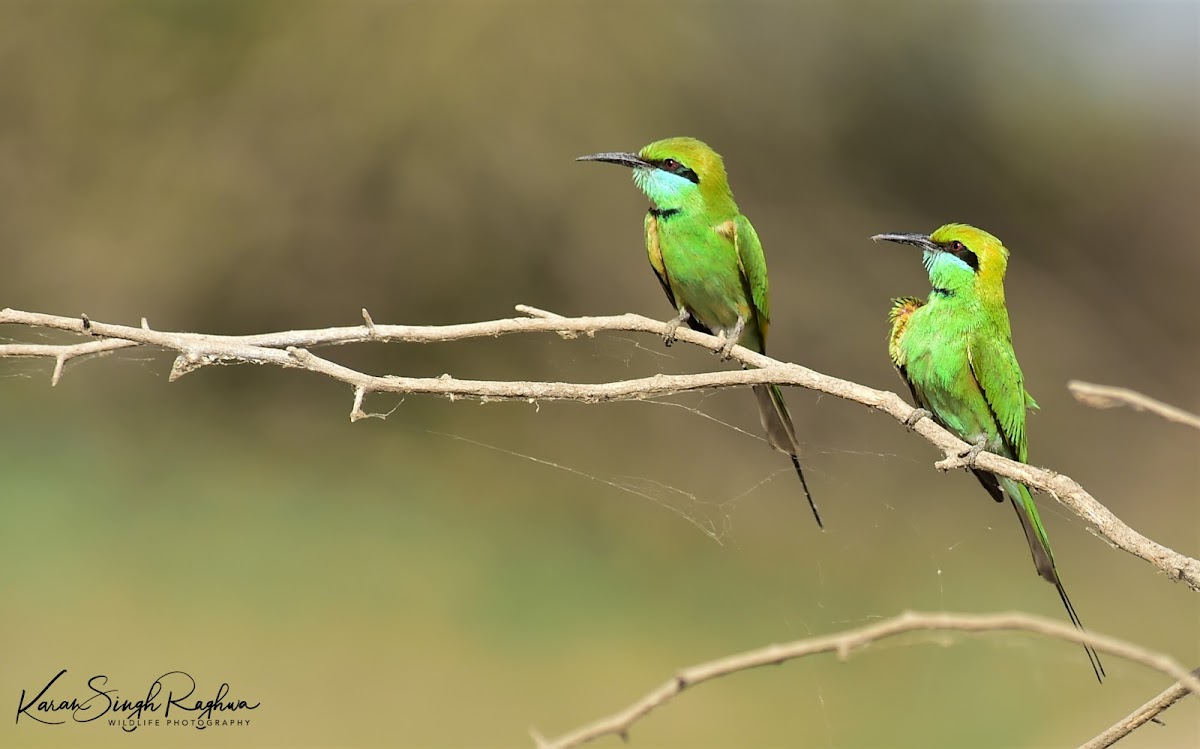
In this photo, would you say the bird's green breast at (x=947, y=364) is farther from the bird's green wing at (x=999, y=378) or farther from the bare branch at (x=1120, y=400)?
the bare branch at (x=1120, y=400)

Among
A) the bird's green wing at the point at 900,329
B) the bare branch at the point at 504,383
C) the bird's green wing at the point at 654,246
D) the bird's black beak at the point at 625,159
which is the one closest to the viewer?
the bare branch at the point at 504,383

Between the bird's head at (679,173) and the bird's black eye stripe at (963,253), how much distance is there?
0.60m

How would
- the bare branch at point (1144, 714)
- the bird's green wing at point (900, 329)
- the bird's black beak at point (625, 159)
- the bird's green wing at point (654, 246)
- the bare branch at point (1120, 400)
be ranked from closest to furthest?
the bare branch at point (1120, 400), the bare branch at point (1144, 714), the bird's green wing at point (900, 329), the bird's black beak at point (625, 159), the bird's green wing at point (654, 246)

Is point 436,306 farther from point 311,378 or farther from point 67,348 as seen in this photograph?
point 67,348

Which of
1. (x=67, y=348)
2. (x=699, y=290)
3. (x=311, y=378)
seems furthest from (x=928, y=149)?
(x=67, y=348)

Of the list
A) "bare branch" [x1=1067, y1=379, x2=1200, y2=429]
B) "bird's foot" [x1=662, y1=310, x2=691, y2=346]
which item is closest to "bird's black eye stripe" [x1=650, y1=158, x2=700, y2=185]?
"bird's foot" [x1=662, y1=310, x2=691, y2=346]

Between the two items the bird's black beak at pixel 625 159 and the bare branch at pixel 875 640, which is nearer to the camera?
the bare branch at pixel 875 640

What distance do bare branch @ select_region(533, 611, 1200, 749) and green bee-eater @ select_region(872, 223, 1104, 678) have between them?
1131 mm

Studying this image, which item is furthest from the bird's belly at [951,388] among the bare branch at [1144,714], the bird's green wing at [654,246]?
the bare branch at [1144,714]

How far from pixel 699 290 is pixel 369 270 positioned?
3500 mm

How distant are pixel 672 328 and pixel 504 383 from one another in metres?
0.35

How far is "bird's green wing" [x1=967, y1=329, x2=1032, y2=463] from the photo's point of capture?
2.03 metres

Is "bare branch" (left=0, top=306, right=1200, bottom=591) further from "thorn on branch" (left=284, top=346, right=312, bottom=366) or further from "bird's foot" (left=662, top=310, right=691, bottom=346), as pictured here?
"bird's foot" (left=662, top=310, right=691, bottom=346)

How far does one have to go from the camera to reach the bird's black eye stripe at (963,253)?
1.97 metres
